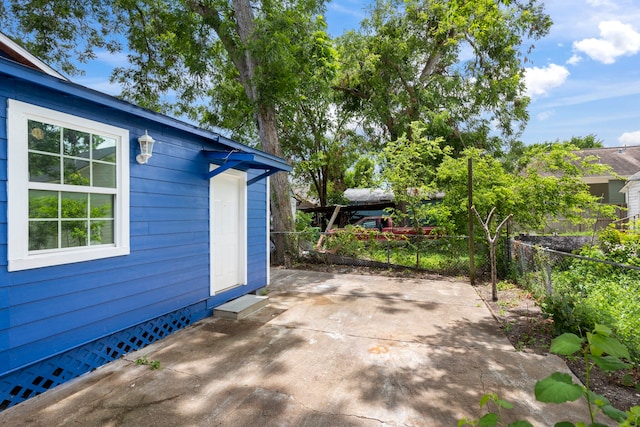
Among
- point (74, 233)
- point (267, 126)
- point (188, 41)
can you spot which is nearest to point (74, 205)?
point (74, 233)

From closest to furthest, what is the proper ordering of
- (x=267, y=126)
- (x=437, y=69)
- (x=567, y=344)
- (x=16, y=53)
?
(x=567, y=344) < (x=16, y=53) < (x=267, y=126) < (x=437, y=69)

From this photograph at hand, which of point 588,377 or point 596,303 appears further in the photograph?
point 596,303

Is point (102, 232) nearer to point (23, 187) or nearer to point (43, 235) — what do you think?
point (43, 235)

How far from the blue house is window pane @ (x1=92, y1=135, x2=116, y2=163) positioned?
0.4 inches

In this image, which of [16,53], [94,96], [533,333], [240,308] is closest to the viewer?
[94,96]

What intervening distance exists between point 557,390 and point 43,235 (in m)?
3.75

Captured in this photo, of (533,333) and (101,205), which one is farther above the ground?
(101,205)

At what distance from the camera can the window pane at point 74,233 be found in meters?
3.12

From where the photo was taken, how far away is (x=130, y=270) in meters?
3.69

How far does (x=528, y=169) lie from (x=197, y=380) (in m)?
8.35

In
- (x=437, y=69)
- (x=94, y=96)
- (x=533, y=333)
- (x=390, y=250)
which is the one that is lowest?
(x=533, y=333)

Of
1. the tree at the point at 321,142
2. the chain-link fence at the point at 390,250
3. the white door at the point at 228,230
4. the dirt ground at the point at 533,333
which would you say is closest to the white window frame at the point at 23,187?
the white door at the point at 228,230

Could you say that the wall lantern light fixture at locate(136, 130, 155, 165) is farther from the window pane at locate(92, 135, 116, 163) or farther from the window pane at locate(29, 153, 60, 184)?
the window pane at locate(29, 153, 60, 184)

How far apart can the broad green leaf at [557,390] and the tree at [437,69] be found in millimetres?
13483
